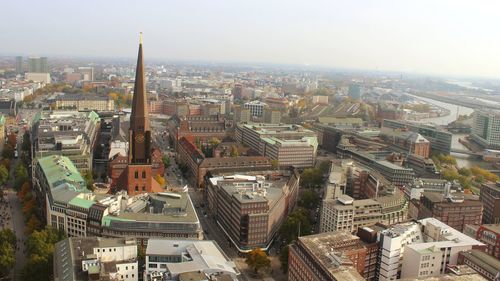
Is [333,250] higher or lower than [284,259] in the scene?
higher

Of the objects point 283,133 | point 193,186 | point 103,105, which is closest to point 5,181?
point 193,186

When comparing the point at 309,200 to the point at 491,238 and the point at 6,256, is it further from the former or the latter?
the point at 6,256

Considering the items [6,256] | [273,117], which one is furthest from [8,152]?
[273,117]

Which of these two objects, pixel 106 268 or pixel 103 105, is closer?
pixel 106 268

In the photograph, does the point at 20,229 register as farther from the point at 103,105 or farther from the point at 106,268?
the point at 103,105

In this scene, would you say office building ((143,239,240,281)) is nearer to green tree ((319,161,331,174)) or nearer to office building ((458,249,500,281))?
office building ((458,249,500,281))

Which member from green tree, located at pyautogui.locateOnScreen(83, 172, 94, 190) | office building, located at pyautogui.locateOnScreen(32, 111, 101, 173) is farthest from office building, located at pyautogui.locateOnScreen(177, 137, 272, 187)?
office building, located at pyautogui.locateOnScreen(32, 111, 101, 173)
